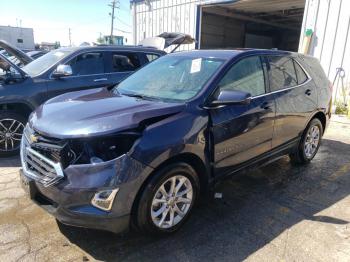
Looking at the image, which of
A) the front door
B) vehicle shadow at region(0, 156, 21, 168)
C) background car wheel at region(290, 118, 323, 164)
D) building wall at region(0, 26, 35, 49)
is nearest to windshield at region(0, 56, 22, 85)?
vehicle shadow at region(0, 156, 21, 168)

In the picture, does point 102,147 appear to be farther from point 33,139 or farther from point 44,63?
point 44,63

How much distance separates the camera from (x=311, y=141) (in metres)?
4.90

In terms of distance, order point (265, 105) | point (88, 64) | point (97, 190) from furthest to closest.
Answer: point (88, 64) → point (265, 105) → point (97, 190)

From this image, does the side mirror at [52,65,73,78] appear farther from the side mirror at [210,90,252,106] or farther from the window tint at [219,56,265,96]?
the side mirror at [210,90,252,106]

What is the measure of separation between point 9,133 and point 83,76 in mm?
1581

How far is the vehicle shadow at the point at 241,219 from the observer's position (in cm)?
275

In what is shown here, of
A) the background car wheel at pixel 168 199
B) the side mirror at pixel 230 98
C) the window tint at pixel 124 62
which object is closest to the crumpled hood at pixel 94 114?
the side mirror at pixel 230 98

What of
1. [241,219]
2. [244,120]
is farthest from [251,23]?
[241,219]

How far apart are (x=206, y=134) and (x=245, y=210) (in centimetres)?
105

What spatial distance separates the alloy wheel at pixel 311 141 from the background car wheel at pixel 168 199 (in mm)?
2502

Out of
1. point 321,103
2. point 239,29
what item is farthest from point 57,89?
point 239,29

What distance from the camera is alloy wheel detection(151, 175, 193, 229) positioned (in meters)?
2.78

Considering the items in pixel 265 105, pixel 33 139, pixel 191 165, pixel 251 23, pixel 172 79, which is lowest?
pixel 191 165

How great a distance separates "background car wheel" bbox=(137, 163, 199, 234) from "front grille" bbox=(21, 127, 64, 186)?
0.70 meters
